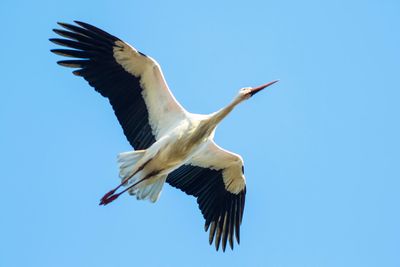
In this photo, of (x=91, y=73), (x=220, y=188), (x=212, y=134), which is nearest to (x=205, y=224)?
(x=220, y=188)

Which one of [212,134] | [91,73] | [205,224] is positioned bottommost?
[205,224]

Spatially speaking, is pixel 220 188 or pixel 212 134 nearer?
pixel 212 134

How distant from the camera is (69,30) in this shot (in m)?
15.9

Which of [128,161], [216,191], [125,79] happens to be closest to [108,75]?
[125,79]

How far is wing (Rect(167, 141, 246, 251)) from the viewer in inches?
670

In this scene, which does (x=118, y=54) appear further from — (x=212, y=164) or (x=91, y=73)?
(x=212, y=164)

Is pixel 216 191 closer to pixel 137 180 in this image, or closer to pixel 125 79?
pixel 137 180

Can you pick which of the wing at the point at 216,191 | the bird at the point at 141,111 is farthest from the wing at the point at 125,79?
the wing at the point at 216,191

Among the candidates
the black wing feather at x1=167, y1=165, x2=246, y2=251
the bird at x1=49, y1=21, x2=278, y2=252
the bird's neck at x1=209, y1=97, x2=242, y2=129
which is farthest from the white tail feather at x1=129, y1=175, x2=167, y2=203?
the bird's neck at x1=209, y1=97, x2=242, y2=129

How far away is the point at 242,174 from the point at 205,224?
0.93 m

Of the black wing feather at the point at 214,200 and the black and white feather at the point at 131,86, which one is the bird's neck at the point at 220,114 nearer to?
the black and white feather at the point at 131,86

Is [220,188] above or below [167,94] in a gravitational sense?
below

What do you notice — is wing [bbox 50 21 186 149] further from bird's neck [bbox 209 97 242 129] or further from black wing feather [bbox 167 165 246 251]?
black wing feather [bbox 167 165 246 251]

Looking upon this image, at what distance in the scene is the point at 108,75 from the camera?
1614 centimetres
